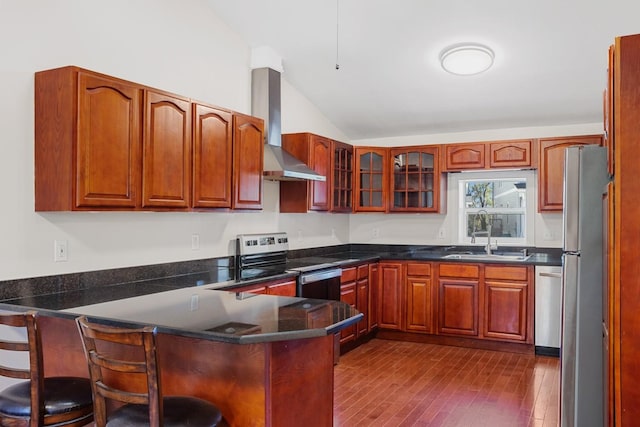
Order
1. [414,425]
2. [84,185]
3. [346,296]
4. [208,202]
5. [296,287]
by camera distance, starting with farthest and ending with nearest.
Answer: [346,296] → [296,287] → [208,202] → [414,425] → [84,185]

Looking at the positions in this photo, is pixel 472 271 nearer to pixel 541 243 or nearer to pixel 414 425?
pixel 541 243

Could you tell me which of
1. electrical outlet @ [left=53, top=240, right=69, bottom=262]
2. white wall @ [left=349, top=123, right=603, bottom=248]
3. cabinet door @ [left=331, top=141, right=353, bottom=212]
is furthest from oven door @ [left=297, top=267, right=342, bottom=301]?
→ electrical outlet @ [left=53, top=240, right=69, bottom=262]

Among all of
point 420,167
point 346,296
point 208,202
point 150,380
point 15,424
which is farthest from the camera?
point 420,167

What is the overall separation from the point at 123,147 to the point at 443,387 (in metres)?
2.85

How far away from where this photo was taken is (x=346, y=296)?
15.8 feet

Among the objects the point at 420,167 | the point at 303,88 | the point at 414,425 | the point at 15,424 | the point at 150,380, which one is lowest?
the point at 414,425

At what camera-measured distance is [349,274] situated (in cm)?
487

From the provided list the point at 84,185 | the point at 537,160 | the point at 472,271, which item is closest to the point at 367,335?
the point at 472,271

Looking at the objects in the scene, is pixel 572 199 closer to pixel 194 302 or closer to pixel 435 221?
pixel 194 302

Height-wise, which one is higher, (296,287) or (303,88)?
(303,88)

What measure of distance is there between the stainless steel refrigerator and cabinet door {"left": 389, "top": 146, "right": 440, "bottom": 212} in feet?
9.78

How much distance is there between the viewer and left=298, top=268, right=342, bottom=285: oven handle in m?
4.12

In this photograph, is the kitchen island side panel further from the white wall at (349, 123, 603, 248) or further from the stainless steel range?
the white wall at (349, 123, 603, 248)

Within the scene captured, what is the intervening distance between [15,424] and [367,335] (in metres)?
3.77
